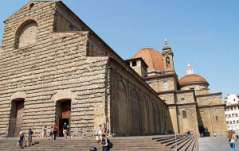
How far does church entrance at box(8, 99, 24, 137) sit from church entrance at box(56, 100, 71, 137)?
375 centimetres

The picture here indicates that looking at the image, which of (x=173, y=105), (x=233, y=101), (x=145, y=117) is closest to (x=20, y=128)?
(x=145, y=117)

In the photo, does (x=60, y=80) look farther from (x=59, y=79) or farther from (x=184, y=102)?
(x=184, y=102)

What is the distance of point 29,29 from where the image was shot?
22.7 meters

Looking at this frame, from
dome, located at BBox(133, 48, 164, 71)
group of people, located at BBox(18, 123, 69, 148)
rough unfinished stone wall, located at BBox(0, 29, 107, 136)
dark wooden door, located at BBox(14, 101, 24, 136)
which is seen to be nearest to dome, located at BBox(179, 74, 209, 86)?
dome, located at BBox(133, 48, 164, 71)

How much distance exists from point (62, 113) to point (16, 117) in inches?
187

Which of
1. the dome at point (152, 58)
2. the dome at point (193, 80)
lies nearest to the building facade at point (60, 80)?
the dome at point (152, 58)

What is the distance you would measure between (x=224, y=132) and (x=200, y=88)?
13.4 metres

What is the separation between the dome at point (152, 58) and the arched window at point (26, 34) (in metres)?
34.1

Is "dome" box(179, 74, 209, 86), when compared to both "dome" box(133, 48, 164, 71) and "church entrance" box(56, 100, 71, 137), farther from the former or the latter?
"church entrance" box(56, 100, 71, 137)

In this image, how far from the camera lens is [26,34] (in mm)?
22797

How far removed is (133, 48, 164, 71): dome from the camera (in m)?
53.7

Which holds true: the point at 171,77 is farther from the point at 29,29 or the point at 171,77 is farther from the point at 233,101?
the point at 233,101

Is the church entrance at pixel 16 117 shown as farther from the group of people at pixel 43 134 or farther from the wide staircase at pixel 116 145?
the wide staircase at pixel 116 145

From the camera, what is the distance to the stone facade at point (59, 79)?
56.4ft
